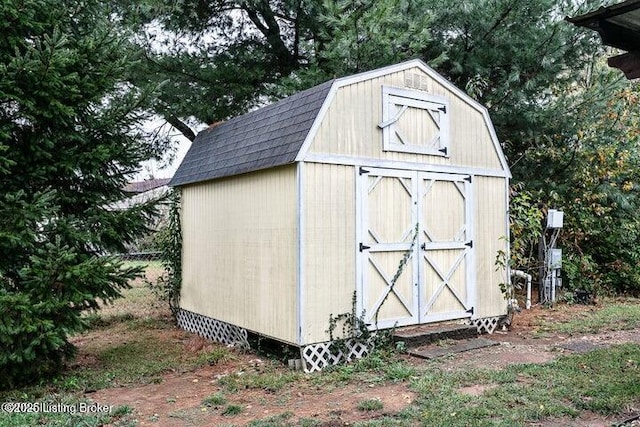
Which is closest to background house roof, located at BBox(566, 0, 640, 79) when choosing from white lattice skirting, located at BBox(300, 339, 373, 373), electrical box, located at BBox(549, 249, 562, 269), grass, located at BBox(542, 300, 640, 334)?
white lattice skirting, located at BBox(300, 339, 373, 373)

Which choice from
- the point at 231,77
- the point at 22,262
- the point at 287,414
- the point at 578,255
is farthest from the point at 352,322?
the point at 578,255

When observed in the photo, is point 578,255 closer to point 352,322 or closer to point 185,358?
point 352,322

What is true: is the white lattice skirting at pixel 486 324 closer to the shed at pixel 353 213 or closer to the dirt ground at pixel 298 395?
the shed at pixel 353 213

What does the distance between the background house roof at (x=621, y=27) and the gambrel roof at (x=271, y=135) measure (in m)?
3.22

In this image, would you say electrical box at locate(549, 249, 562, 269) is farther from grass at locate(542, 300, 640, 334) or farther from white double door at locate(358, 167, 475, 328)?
white double door at locate(358, 167, 475, 328)

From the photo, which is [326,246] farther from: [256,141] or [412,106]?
[412,106]

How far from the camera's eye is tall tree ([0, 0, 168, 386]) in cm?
495

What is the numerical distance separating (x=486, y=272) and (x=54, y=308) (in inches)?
211

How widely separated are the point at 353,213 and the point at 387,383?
75.9 inches

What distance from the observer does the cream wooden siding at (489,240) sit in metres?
7.07

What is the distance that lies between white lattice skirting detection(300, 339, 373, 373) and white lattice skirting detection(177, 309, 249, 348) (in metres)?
1.23

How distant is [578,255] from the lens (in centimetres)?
1027

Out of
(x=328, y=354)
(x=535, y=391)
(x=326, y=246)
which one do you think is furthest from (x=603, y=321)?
(x=326, y=246)

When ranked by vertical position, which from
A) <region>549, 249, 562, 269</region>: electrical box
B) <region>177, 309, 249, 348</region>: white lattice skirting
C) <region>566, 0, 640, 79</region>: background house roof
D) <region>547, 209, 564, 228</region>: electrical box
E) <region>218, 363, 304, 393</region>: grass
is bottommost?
<region>218, 363, 304, 393</region>: grass
